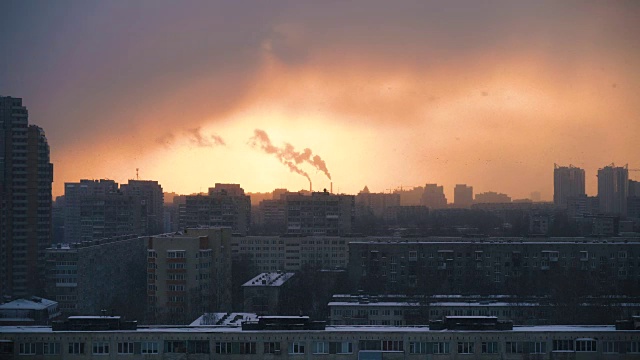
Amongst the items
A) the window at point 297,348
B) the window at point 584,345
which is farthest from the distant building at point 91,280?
the window at point 584,345

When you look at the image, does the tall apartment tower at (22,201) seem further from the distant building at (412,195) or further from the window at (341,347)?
the distant building at (412,195)

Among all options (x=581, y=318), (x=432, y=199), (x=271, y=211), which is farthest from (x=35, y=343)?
(x=432, y=199)

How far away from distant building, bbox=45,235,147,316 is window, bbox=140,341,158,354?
26.6 feet

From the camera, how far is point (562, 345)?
7.94 m

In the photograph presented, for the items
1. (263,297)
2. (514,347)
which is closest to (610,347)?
(514,347)

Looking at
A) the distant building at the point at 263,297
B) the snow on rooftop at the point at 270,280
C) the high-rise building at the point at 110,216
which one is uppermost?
the high-rise building at the point at 110,216

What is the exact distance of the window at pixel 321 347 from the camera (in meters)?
7.98

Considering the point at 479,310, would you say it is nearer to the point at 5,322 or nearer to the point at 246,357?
the point at 246,357

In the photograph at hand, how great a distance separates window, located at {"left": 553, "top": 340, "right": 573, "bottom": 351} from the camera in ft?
26.0

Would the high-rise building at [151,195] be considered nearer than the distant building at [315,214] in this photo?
No

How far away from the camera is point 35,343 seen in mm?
8047

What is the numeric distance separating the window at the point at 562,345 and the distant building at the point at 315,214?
938 inches

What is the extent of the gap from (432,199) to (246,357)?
46453mm

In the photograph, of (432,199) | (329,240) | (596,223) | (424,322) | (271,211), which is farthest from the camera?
(432,199)
